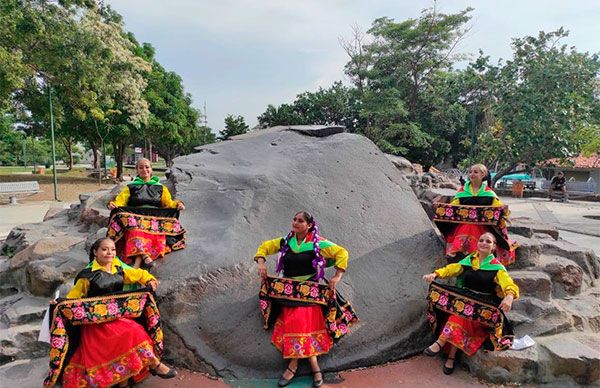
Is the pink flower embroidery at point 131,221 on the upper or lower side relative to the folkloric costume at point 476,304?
upper

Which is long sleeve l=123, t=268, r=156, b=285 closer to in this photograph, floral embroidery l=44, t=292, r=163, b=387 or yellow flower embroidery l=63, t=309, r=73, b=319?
floral embroidery l=44, t=292, r=163, b=387

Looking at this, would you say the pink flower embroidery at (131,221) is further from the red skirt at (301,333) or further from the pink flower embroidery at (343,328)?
the pink flower embroidery at (343,328)

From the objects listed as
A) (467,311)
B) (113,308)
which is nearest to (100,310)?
(113,308)

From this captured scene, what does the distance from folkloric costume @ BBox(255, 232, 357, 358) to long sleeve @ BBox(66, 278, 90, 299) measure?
1.35 m

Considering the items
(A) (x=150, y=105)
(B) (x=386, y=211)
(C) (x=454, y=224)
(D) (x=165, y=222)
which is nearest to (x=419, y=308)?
(C) (x=454, y=224)

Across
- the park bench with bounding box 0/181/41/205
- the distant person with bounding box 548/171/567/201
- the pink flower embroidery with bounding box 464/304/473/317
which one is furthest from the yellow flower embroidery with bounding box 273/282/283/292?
the distant person with bounding box 548/171/567/201

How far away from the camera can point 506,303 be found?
3.46 m

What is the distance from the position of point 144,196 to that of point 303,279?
6.47ft

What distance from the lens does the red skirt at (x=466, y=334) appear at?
3.65 meters

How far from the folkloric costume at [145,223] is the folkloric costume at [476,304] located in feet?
→ 8.66

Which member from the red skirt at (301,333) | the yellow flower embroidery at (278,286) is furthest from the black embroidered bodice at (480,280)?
the yellow flower embroidery at (278,286)

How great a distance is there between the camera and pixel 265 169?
5742 mm

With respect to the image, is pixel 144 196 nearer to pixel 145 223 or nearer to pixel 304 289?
pixel 145 223

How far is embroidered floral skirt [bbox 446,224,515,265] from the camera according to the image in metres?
4.44
